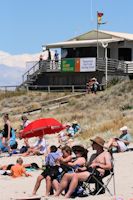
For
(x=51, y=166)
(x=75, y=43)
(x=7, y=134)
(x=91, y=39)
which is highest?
(x=91, y=39)

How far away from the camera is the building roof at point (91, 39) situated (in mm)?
45606

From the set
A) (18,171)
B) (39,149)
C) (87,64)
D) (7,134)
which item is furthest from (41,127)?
(87,64)

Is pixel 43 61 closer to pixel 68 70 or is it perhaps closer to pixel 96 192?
pixel 68 70

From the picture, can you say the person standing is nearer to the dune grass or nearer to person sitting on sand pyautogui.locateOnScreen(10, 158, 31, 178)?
the dune grass

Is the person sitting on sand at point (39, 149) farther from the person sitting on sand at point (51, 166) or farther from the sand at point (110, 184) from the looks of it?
the person sitting on sand at point (51, 166)

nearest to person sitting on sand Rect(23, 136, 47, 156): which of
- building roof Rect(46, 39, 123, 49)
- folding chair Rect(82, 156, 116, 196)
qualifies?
folding chair Rect(82, 156, 116, 196)

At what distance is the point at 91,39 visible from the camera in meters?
49.0

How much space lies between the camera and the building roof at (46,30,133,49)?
4561 cm

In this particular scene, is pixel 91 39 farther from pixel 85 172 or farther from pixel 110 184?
pixel 85 172

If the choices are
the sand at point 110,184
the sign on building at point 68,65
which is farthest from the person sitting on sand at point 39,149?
the sign on building at point 68,65

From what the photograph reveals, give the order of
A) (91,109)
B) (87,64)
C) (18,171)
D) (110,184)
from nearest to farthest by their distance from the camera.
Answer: (110,184), (18,171), (91,109), (87,64)

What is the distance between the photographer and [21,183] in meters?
12.1

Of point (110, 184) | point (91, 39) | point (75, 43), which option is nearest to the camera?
point (110, 184)

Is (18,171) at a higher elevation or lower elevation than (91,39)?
lower
